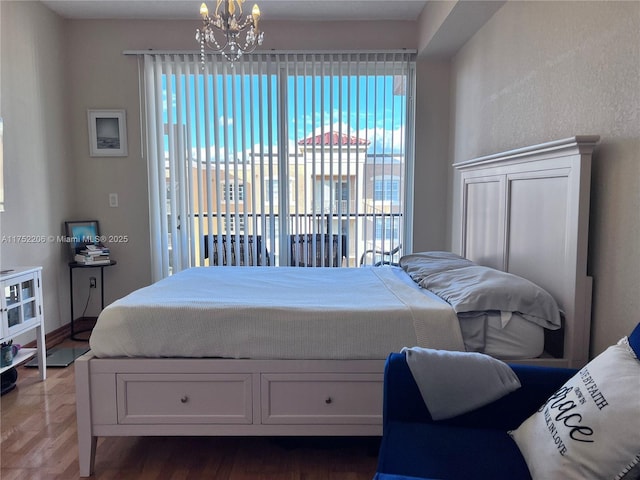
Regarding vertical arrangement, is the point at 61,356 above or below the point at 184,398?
below

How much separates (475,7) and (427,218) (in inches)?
70.8

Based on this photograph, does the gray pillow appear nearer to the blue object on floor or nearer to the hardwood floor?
the hardwood floor

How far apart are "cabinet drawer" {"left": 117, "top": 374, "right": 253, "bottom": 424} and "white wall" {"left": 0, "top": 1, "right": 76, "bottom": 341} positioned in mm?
1795

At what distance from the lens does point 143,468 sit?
74.8 inches

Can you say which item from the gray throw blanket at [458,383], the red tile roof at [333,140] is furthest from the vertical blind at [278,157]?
the gray throw blanket at [458,383]

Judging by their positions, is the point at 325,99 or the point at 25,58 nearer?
the point at 25,58

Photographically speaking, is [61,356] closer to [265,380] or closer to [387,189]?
[265,380]

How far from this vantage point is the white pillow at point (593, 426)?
1021 millimetres

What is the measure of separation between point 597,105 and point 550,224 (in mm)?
502

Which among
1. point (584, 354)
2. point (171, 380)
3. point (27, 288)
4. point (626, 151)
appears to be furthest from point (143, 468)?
point (626, 151)

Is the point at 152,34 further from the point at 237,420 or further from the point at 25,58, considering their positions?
the point at 237,420

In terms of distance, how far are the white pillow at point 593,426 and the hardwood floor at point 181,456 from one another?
89cm

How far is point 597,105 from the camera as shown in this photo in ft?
5.52

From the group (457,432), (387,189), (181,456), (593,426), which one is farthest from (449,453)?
(387,189)
